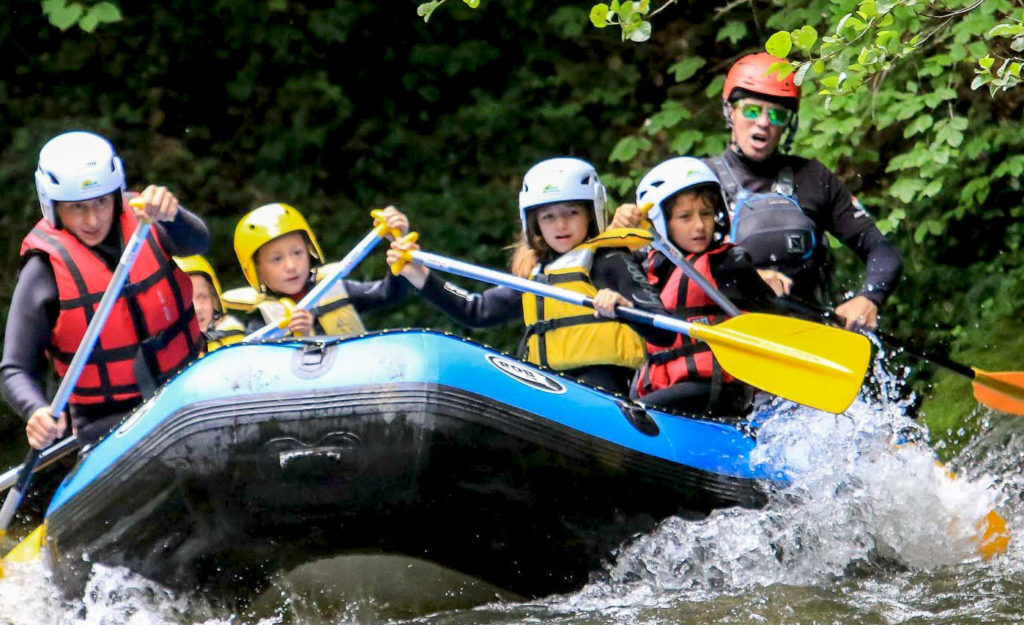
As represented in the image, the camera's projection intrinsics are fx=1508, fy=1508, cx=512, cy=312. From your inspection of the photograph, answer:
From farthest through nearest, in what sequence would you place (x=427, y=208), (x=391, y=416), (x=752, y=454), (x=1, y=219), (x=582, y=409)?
(x=427, y=208), (x=1, y=219), (x=752, y=454), (x=582, y=409), (x=391, y=416)

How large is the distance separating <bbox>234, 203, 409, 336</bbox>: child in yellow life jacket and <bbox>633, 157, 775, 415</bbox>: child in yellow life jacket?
1052 millimetres

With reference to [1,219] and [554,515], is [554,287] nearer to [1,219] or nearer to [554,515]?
[554,515]

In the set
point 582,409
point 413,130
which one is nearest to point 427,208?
point 413,130

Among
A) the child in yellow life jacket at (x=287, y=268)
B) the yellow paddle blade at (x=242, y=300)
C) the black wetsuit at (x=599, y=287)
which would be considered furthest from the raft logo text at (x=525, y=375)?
the yellow paddle blade at (x=242, y=300)

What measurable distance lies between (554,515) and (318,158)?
584 centimetres

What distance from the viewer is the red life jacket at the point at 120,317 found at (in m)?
5.01

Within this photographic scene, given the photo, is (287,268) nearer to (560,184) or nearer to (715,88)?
(560,184)

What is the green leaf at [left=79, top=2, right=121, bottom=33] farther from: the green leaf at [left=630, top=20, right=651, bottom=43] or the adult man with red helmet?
the green leaf at [left=630, top=20, right=651, bottom=43]

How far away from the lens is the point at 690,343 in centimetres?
535

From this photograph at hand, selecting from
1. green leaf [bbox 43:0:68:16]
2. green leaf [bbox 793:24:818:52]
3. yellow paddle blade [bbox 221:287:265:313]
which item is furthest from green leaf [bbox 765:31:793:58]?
green leaf [bbox 43:0:68:16]

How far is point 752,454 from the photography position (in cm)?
500

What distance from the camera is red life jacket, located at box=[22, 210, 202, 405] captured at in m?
5.01

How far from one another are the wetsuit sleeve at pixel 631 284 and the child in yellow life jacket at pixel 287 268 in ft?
2.74

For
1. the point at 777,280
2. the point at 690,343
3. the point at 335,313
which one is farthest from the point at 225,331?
the point at 777,280
